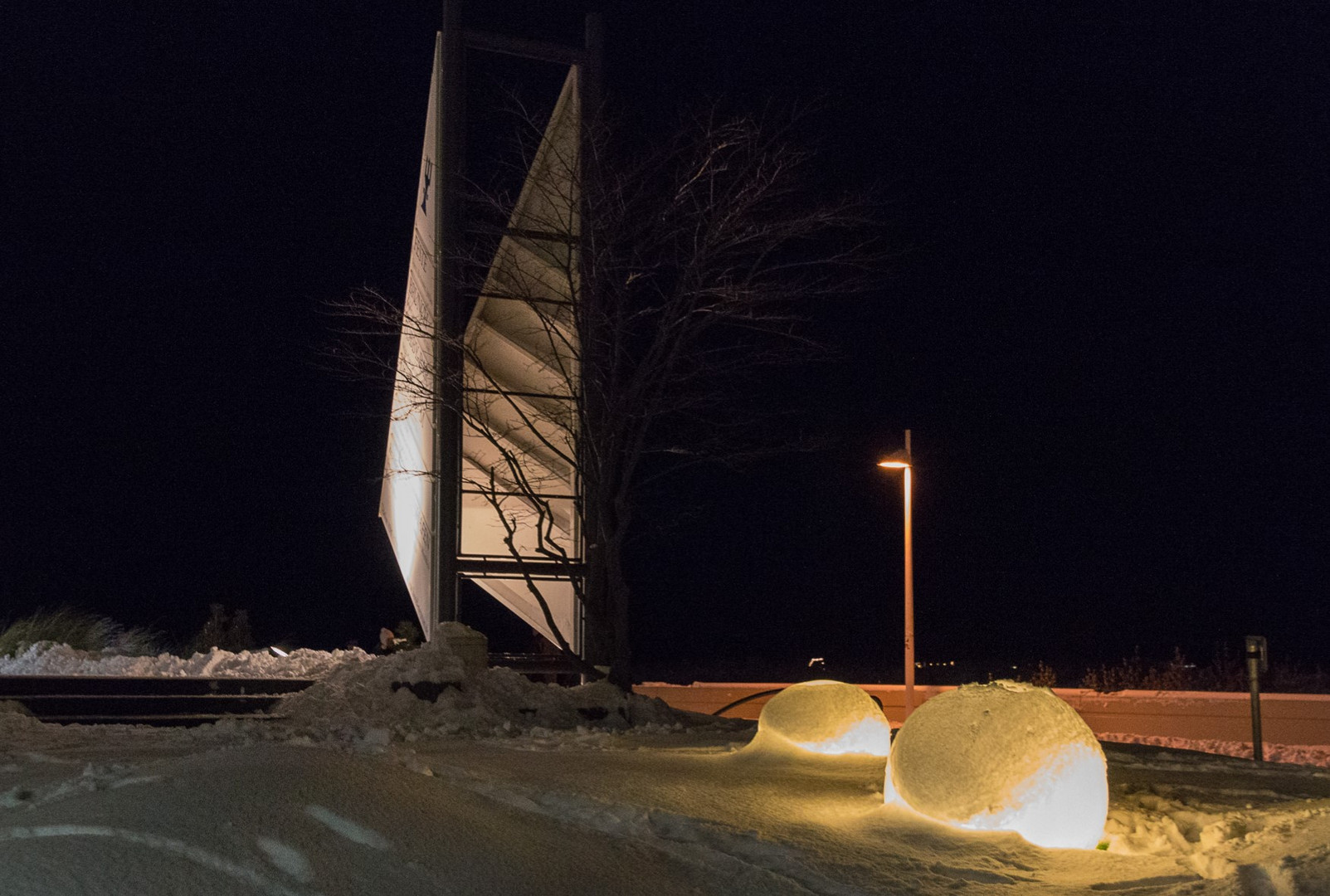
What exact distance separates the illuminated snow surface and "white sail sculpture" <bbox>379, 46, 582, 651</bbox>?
22.2 feet

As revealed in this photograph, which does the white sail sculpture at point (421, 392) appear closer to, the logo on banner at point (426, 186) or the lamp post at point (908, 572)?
the logo on banner at point (426, 186)

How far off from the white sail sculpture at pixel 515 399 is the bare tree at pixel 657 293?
109 millimetres

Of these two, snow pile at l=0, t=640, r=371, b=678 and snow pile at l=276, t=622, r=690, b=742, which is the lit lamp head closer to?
snow pile at l=276, t=622, r=690, b=742

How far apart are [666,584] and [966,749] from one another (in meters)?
44.2

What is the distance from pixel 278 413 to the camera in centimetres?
4562

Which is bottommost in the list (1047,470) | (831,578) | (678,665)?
(678,665)

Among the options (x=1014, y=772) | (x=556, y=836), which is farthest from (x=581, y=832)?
(x=1014, y=772)

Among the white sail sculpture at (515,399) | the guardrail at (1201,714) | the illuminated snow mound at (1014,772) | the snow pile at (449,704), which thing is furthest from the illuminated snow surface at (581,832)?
the guardrail at (1201,714)

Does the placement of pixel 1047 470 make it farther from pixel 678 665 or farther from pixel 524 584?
pixel 524 584

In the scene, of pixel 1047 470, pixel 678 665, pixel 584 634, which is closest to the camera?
pixel 584 634

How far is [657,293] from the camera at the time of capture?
14.1 metres

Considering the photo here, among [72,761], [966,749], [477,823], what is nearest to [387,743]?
[72,761]

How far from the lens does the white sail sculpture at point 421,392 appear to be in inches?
581

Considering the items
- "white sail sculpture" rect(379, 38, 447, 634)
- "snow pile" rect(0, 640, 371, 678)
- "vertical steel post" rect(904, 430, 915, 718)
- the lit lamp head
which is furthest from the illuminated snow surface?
the lit lamp head
